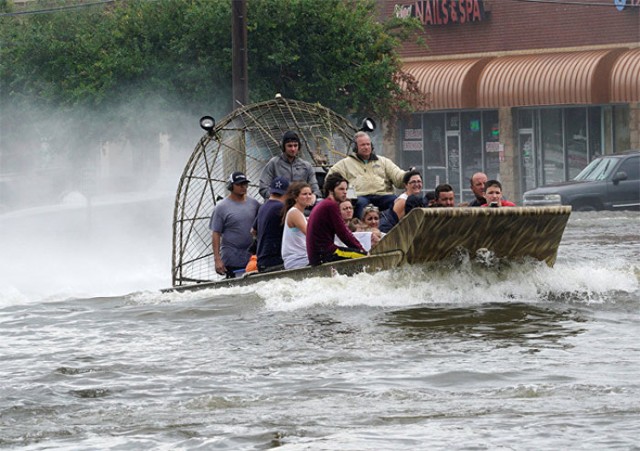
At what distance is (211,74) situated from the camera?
28.6 metres

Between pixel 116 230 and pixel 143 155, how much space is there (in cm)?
1002

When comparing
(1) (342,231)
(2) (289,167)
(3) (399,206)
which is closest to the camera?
(1) (342,231)

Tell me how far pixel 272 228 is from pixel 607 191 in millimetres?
16292

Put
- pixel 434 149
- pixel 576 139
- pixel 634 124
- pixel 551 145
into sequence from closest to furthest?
pixel 634 124, pixel 576 139, pixel 551 145, pixel 434 149

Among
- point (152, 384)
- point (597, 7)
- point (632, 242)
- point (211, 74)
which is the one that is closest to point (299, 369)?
point (152, 384)

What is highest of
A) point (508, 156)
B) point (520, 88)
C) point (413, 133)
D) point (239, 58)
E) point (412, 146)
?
point (520, 88)

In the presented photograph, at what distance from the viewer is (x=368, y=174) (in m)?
16.1

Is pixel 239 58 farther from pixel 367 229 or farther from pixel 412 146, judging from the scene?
pixel 412 146

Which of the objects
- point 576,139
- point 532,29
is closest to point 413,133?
point 532,29

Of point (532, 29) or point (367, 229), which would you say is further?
point (532, 29)

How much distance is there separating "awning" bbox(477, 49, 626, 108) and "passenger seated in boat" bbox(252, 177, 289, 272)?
2315cm

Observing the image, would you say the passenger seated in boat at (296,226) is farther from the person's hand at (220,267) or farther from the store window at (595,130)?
the store window at (595,130)

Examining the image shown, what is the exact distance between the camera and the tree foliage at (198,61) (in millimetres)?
28547

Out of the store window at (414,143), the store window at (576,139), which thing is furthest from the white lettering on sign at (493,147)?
the store window at (414,143)
